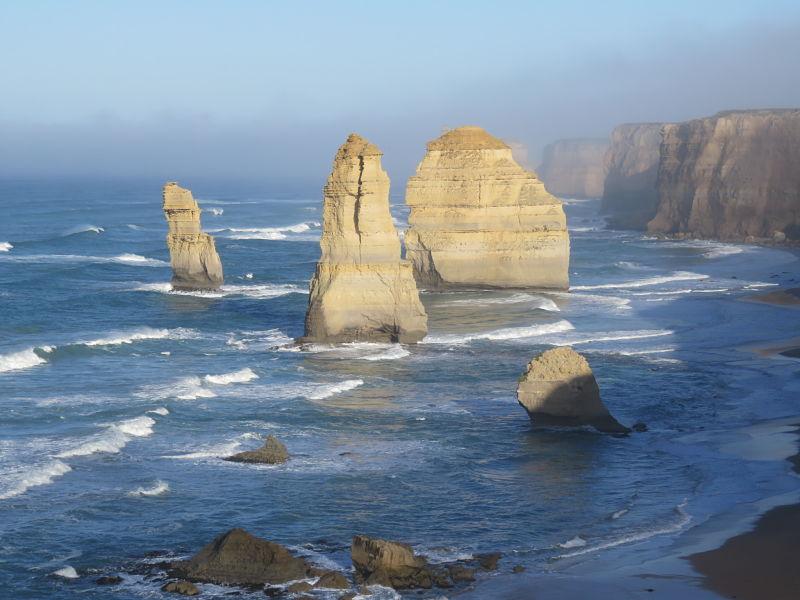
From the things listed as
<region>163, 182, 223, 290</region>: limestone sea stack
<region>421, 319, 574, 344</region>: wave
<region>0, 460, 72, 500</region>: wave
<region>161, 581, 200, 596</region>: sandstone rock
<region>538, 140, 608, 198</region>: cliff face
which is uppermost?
<region>538, 140, 608, 198</region>: cliff face

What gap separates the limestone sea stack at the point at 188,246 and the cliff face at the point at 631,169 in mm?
75296

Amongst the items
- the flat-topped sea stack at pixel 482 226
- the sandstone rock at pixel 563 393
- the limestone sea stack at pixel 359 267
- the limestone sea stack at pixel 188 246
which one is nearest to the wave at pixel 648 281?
the flat-topped sea stack at pixel 482 226

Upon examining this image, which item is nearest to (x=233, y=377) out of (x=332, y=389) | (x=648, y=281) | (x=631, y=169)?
(x=332, y=389)

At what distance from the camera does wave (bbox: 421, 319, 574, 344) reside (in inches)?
1691

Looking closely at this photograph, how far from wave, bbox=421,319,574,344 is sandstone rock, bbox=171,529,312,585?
22799 millimetres

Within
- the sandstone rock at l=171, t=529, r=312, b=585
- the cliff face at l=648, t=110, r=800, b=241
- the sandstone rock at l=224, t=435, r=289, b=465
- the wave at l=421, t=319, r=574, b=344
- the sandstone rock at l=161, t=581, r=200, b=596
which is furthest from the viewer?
the cliff face at l=648, t=110, r=800, b=241

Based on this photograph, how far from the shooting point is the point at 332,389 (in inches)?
1352

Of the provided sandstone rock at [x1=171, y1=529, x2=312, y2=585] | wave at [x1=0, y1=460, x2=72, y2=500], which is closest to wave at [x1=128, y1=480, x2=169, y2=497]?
wave at [x1=0, y1=460, x2=72, y2=500]

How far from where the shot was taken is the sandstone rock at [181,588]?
61.5 feet

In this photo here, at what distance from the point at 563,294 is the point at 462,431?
27.4 meters

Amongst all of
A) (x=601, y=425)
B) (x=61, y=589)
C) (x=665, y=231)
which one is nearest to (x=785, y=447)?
(x=601, y=425)

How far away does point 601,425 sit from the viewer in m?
29.7

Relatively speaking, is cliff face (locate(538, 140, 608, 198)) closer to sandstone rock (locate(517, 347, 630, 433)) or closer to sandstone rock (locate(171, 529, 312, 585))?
sandstone rock (locate(517, 347, 630, 433))

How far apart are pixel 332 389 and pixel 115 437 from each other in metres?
7.69
